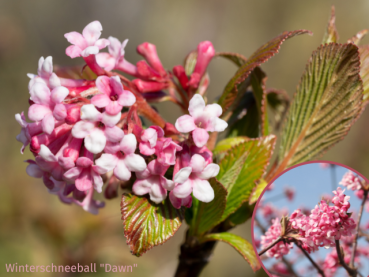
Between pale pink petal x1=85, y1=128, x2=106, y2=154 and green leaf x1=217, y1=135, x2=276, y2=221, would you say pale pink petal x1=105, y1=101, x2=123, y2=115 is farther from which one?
green leaf x1=217, y1=135, x2=276, y2=221

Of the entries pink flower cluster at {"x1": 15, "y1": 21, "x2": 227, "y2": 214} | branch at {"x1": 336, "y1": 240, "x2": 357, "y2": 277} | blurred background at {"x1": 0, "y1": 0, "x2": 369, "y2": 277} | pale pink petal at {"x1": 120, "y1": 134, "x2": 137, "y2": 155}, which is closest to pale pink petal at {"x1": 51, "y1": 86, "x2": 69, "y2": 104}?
pink flower cluster at {"x1": 15, "y1": 21, "x2": 227, "y2": 214}

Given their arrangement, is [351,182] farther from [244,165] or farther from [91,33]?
[91,33]

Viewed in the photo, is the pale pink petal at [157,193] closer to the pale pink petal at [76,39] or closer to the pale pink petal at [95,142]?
the pale pink petal at [95,142]

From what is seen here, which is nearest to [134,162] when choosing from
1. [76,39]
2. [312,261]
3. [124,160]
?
[124,160]

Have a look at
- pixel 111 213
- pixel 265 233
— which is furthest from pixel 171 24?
pixel 265 233

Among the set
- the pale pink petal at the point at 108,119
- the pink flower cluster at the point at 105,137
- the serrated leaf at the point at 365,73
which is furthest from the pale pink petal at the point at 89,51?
the serrated leaf at the point at 365,73

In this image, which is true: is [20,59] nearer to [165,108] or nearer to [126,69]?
[165,108]
